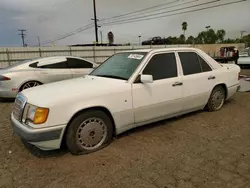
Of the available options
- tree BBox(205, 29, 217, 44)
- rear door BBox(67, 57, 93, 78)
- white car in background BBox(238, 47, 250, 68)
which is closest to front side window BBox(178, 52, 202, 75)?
rear door BBox(67, 57, 93, 78)

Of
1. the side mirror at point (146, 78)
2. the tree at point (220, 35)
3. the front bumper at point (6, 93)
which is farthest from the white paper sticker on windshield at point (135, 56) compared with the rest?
the tree at point (220, 35)

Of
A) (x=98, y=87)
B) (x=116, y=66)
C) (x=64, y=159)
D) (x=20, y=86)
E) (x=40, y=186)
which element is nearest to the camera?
(x=40, y=186)

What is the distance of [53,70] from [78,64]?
910 mm

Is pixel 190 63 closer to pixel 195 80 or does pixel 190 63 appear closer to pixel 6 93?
pixel 195 80

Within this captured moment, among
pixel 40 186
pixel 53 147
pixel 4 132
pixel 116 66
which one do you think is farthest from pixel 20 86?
pixel 40 186

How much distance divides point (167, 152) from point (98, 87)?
1.43 meters

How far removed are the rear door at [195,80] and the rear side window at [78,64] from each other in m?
4.28

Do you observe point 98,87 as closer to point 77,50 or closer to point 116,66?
point 116,66

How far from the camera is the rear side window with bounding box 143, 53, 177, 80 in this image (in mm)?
4127

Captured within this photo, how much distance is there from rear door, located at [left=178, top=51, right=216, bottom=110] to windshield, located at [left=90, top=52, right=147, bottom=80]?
3.23 feet

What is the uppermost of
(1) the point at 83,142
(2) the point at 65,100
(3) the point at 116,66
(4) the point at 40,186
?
(3) the point at 116,66

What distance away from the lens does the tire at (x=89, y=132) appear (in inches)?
131

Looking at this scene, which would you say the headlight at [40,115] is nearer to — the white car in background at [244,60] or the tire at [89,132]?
the tire at [89,132]

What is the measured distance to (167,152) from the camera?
3455 millimetres
